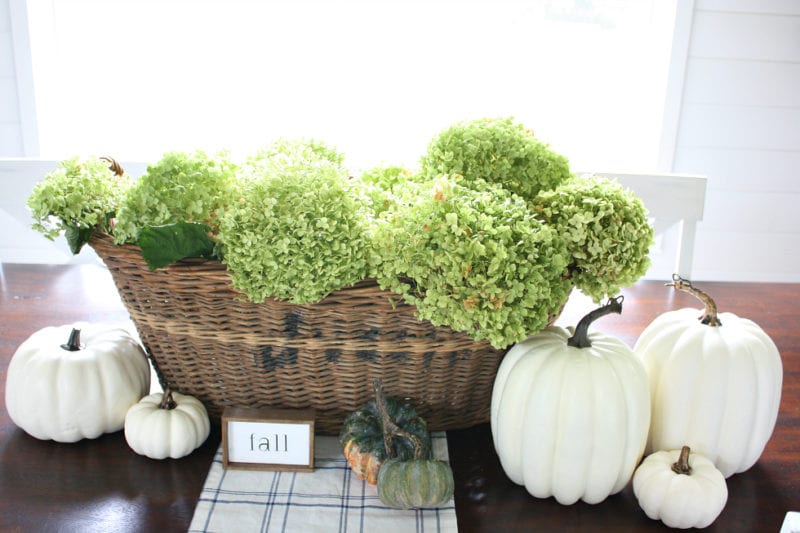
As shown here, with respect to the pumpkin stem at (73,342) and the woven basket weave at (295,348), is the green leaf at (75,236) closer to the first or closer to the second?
the woven basket weave at (295,348)

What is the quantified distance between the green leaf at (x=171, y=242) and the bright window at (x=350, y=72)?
1982 millimetres

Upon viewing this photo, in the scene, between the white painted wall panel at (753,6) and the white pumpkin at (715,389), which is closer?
the white pumpkin at (715,389)

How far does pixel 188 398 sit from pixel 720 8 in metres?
2.60

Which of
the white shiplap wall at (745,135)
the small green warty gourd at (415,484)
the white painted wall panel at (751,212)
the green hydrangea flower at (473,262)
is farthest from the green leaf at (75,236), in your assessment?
the white painted wall panel at (751,212)

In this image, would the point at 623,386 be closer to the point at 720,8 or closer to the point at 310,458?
the point at 310,458

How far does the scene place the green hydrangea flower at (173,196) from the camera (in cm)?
83

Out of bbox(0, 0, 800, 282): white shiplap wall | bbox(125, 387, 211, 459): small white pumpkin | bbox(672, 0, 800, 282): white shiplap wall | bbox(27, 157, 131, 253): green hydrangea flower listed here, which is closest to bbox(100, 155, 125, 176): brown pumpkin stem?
bbox(27, 157, 131, 253): green hydrangea flower

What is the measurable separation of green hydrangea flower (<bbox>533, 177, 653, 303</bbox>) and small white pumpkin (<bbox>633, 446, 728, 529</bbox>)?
219mm

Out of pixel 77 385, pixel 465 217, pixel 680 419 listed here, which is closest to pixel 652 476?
pixel 680 419

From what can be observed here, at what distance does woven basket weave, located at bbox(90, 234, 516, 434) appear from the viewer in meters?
0.85

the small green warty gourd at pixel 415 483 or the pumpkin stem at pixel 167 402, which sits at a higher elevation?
the pumpkin stem at pixel 167 402

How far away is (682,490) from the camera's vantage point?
2.58 feet

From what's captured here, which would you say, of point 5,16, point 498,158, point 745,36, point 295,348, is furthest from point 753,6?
point 5,16

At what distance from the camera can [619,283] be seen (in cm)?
83
